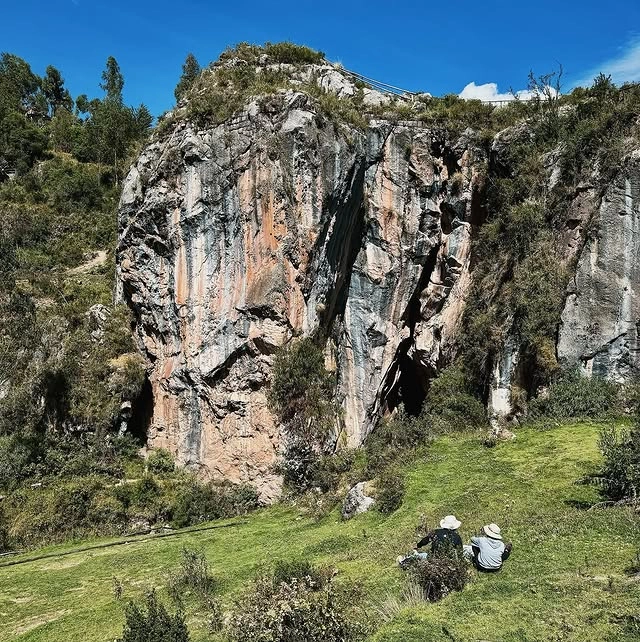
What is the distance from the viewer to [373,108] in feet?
81.3

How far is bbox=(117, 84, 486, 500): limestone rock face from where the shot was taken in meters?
20.5

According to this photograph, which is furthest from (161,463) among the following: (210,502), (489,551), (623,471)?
(623,471)

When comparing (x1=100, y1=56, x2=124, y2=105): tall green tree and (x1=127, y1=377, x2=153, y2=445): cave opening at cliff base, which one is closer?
(x1=127, y1=377, x2=153, y2=445): cave opening at cliff base

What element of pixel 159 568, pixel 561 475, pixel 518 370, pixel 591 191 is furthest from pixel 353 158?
pixel 159 568

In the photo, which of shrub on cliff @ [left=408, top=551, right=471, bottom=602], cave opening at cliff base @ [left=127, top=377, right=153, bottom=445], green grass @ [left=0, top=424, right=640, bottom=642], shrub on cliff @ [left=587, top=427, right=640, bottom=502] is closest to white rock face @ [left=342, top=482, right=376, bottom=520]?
green grass @ [left=0, top=424, right=640, bottom=642]

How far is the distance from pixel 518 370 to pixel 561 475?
8282 millimetres

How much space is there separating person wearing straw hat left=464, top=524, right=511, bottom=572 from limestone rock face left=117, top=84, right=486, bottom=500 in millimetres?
11757

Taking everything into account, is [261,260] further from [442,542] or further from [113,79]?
[113,79]

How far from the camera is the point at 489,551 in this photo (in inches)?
336

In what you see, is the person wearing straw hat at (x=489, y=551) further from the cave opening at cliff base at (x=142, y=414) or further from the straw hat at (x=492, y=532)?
the cave opening at cliff base at (x=142, y=414)

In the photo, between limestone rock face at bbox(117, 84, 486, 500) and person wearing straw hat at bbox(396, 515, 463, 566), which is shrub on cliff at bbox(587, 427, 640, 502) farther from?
limestone rock face at bbox(117, 84, 486, 500)

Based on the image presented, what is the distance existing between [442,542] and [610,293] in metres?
14.3

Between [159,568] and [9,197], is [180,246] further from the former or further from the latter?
[9,197]

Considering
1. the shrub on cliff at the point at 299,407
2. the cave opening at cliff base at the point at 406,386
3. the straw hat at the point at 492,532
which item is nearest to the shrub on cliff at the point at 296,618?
the straw hat at the point at 492,532
